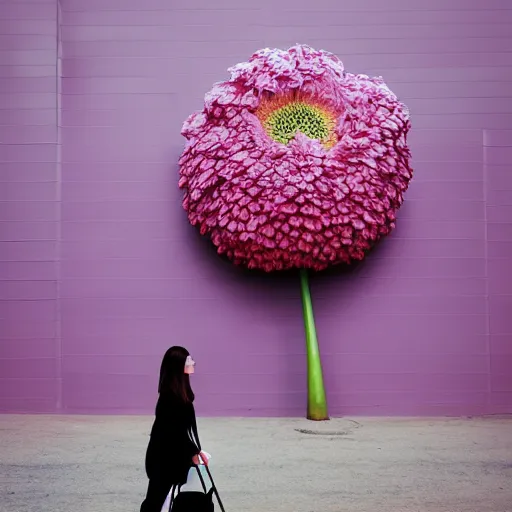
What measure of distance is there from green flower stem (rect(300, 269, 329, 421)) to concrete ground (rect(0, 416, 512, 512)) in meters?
0.14

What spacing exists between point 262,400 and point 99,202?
79.9 inches

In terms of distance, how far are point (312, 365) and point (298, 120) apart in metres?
1.83

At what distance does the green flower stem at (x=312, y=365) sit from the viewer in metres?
5.07

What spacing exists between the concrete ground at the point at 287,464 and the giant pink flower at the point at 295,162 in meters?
1.28

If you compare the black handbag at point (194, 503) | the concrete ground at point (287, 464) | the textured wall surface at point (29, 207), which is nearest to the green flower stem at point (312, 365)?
the concrete ground at point (287, 464)

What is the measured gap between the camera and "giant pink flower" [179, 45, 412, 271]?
4.83 m

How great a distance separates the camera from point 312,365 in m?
5.13

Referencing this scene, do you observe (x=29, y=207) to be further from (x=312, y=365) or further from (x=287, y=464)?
(x=287, y=464)

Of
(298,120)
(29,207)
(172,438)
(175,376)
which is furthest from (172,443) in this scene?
(29,207)

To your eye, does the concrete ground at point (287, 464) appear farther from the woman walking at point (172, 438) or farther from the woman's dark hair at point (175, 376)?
the woman's dark hair at point (175, 376)

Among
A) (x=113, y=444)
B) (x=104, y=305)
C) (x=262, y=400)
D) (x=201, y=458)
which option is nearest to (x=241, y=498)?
(x=201, y=458)

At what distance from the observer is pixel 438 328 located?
212 inches

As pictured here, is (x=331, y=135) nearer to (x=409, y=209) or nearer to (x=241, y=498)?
(x=409, y=209)

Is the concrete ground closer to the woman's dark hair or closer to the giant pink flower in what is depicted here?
the woman's dark hair
